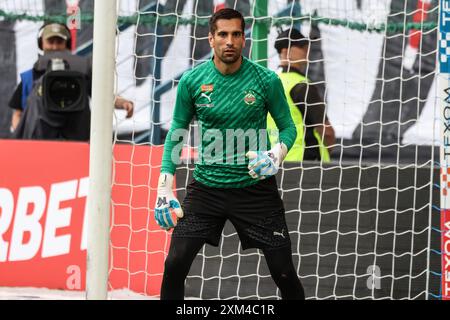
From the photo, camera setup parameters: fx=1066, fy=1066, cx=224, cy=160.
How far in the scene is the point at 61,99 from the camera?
30.9 feet

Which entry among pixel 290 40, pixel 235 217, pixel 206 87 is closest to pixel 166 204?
pixel 235 217

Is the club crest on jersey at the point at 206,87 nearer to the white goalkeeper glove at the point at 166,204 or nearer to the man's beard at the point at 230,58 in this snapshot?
the man's beard at the point at 230,58

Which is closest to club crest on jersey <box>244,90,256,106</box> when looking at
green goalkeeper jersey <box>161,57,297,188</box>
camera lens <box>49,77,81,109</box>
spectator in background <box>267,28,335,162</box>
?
green goalkeeper jersey <box>161,57,297,188</box>

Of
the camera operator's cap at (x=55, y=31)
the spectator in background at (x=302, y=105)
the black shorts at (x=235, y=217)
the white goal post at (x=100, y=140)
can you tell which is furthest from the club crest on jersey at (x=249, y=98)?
the camera operator's cap at (x=55, y=31)

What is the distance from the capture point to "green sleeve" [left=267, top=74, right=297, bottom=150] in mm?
6441

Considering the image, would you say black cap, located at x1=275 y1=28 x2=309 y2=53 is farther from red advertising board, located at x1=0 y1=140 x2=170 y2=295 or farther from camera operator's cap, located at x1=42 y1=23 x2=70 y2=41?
camera operator's cap, located at x1=42 y1=23 x2=70 y2=41

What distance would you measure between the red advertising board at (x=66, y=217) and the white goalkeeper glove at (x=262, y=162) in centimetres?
243

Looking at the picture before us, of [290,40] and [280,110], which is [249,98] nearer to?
[280,110]

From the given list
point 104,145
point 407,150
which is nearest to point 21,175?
point 104,145

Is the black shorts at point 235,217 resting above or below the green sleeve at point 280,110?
below

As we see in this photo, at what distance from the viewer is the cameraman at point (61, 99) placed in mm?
9422

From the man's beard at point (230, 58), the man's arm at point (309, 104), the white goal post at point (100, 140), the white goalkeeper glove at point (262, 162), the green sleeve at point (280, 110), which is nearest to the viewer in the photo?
the white goalkeeper glove at point (262, 162)

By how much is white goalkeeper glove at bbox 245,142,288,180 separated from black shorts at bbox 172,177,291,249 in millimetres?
199

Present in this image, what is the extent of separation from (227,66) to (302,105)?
2.11 meters
